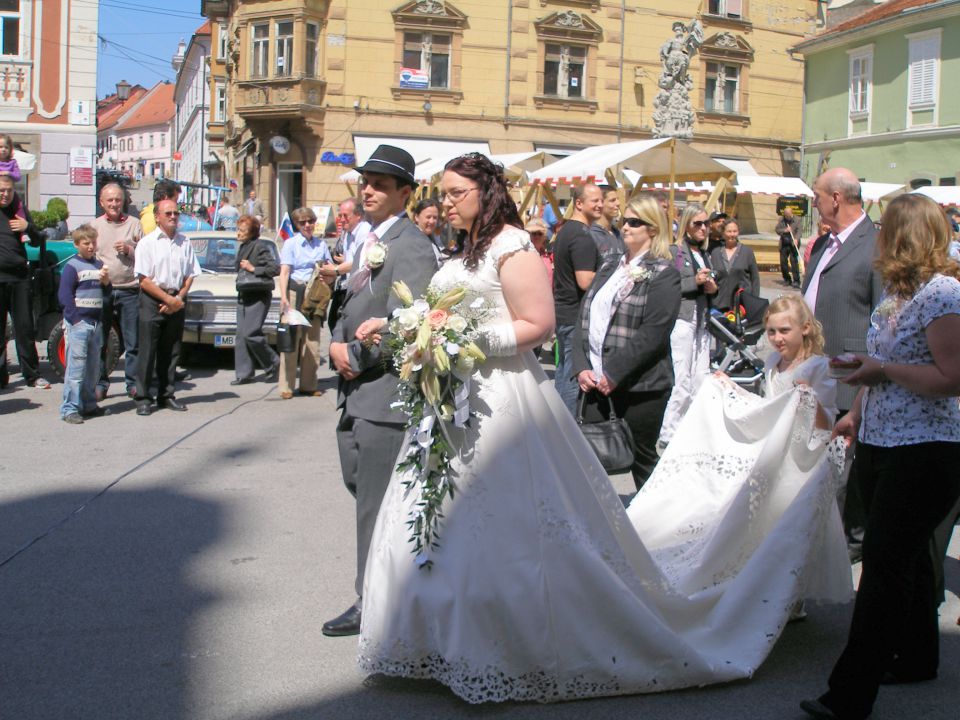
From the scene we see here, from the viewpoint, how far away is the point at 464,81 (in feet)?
124

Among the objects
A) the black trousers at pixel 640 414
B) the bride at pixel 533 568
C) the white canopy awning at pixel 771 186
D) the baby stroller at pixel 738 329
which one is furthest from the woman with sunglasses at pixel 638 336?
the white canopy awning at pixel 771 186

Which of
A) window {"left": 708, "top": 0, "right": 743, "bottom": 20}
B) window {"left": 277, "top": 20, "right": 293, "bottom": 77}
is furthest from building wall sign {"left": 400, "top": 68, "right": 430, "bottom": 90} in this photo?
window {"left": 708, "top": 0, "right": 743, "bottom": 20}

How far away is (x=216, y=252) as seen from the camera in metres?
14.5

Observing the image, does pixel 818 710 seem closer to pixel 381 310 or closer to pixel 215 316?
pixel 381 310

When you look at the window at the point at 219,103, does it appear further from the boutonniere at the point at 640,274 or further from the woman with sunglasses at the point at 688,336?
the boutonniere at the point at 640,274

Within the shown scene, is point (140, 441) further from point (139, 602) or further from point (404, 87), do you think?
point (404, 87)

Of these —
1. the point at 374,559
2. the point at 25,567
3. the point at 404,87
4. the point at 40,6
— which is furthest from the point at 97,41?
the point at 374,559

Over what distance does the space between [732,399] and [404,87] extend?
33251 millimetres

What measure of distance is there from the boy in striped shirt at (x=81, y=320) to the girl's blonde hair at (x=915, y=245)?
7421 mm

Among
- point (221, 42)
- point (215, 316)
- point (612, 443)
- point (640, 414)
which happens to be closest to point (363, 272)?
point (612, 443)

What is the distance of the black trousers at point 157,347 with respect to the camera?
10.1 metres

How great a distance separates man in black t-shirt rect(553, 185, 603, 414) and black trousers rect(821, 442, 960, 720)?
4264 mm

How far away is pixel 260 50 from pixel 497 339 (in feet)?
117

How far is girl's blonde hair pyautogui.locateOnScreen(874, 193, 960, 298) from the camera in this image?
383cm
